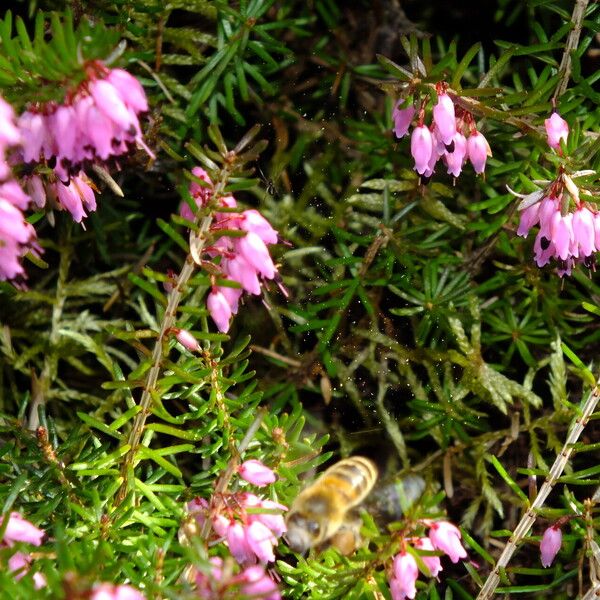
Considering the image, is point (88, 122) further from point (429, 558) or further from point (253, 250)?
point (429, 558)

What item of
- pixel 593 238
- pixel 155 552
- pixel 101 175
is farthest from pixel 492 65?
pixel 155 552

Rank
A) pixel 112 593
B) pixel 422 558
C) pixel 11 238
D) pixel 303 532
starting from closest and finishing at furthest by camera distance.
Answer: pixel 112 593, pixel 11 238, pixel 422 558, pixel 303 532

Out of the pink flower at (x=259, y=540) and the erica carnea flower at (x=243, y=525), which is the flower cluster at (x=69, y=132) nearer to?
the erica carnea flower at (x=243, y=525)

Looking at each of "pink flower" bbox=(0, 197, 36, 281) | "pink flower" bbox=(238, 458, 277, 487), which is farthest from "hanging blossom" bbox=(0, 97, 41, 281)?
"pink flower" bbox=(238, 458, 277, 487)

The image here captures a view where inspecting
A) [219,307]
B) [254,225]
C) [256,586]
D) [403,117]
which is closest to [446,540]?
[256,586]

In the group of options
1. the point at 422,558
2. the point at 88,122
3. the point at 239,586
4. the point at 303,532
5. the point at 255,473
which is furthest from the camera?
the point at 303,532

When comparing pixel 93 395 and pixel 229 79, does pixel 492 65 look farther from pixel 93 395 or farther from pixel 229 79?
pixel 93 395
